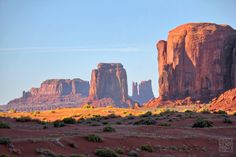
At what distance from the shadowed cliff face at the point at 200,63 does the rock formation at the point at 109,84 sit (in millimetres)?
60625

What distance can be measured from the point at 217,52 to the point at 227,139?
79926mm

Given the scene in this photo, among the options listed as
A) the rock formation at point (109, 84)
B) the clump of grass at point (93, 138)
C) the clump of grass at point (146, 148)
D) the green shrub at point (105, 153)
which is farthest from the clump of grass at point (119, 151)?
the rock formation at point (109, 84)

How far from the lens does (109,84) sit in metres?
175

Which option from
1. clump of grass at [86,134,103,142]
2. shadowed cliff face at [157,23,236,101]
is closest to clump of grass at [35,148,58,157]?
clump of grass at [86,134,103,142]

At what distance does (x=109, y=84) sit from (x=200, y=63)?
241 ft

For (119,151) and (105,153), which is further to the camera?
(119,151)

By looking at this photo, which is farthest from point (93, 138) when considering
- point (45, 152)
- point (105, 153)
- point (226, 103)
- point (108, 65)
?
point (108, 65)

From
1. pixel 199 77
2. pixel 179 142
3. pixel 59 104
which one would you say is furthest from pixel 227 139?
pixel 59 104

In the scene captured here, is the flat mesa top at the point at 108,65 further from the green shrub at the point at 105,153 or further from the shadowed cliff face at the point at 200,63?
the green shrub at the point at 105,153

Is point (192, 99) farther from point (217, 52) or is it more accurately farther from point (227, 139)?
point (227, 139)

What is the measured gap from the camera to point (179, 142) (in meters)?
23.2

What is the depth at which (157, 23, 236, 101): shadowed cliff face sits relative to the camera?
334 feet

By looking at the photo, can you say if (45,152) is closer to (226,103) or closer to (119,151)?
(119,151)

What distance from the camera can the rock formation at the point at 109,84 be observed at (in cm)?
17050
